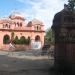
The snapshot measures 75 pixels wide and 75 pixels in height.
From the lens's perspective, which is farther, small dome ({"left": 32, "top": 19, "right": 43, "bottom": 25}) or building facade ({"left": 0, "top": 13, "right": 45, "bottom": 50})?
small dome ({"left": 32, "top": 19, "right": 43, "bottom": 25})

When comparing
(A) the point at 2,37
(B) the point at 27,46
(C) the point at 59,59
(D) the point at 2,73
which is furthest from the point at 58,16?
(A) the point at 2,37

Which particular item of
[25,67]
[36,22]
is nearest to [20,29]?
[36,22]

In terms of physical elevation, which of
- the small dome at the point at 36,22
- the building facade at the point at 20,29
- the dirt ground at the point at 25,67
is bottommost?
the dirt ground at the point at 25,67

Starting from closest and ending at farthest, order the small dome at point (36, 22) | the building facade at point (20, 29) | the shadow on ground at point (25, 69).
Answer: the shadow on ground at point (25, 69) → the building facade at point (20, 29) → the small dome at point (36, 22)

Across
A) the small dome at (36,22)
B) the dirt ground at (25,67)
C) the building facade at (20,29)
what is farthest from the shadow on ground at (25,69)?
the small dome at (36,22)

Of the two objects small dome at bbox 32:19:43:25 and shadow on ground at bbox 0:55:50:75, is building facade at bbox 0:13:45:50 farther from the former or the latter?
shadow on ground at bbox 0:55:50:75

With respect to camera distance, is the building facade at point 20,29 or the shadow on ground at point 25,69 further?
the building facade at point 20,29

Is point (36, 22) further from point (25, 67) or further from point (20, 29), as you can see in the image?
point (25, 67)

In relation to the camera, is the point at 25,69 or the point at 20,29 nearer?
the point at 25,69

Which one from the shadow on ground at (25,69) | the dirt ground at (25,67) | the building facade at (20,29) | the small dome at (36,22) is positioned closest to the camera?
the shadow on ground at (25,69)

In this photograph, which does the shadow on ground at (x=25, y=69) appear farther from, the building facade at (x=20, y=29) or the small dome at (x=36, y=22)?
the small dome at (x=36, y=22)

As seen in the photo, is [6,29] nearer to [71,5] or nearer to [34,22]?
[34,22]

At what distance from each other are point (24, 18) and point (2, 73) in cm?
7152

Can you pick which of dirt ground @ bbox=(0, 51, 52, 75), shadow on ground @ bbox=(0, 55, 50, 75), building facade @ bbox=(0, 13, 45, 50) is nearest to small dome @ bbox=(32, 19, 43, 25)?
building facade @ bbox=(0, 13, 45, 50)
